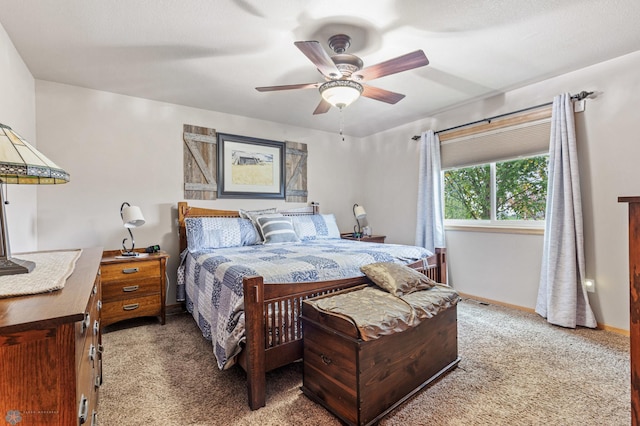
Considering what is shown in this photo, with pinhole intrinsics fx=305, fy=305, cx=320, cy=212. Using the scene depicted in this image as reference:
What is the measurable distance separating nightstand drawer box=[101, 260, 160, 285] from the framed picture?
46.6 inches

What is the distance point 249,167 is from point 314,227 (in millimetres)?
1175

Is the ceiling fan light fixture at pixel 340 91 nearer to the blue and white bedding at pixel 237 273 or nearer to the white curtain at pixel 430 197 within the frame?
the blue and white bedding at pixel 237 273

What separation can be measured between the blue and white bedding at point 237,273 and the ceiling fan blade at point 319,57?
1.35 metres

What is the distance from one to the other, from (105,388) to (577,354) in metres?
3.30

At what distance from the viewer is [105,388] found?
1922mm

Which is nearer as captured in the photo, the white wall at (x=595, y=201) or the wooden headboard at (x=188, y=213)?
the white wall at (x=595, y=201)

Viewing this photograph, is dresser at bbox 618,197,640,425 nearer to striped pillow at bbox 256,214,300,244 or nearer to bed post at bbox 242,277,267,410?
bed post at bbox 242,277,267,410

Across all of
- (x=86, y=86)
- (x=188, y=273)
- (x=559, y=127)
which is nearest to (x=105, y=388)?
(x=188, y=273)

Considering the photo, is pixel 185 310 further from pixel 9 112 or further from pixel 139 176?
pixel 9 112

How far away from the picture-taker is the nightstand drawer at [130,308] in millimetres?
2748

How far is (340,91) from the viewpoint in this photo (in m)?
2.23

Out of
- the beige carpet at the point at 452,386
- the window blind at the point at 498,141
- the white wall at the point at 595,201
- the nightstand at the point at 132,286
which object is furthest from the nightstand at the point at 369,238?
the nightstand at the point at 132,286

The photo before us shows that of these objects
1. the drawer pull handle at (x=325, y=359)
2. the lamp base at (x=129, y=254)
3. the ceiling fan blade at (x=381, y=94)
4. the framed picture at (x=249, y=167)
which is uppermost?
the ceiling fan blade at (x=381, y=94)

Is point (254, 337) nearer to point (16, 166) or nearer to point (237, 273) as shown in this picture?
point (237, 273)
